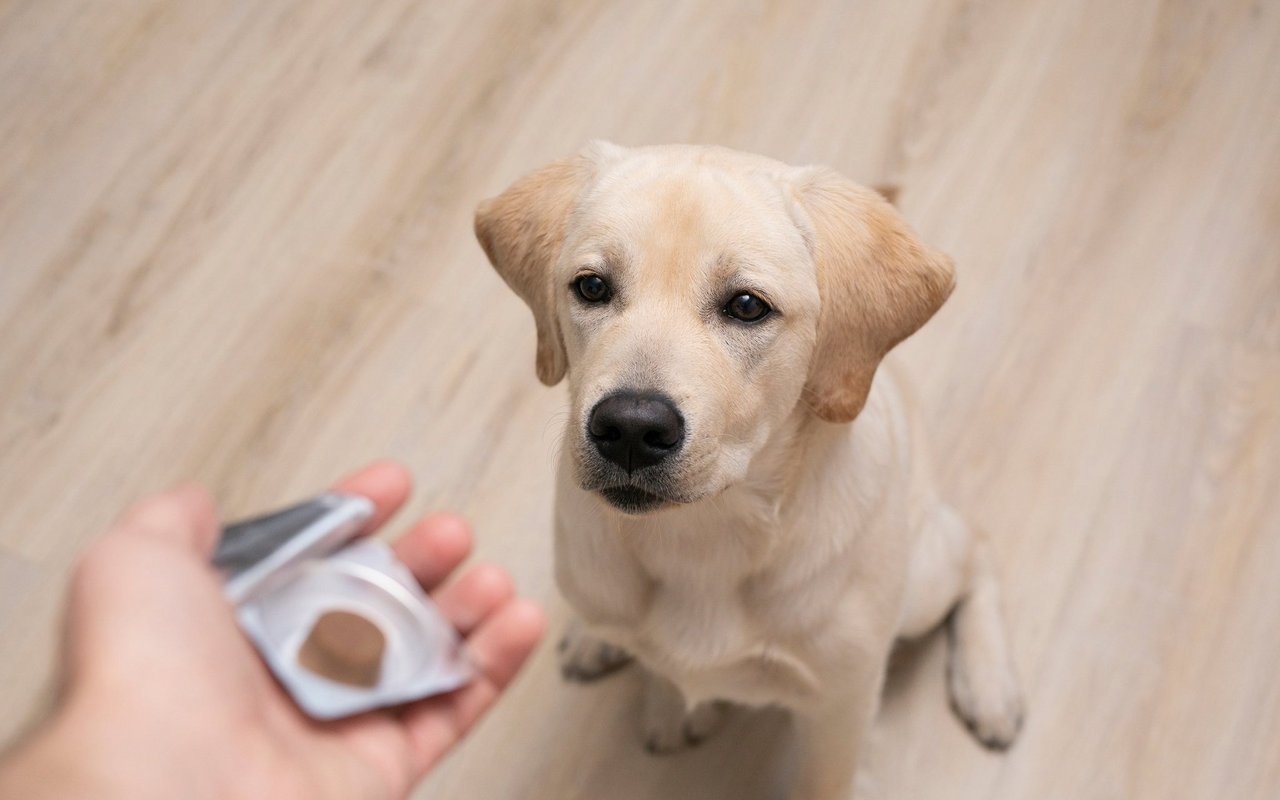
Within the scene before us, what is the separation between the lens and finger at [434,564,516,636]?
1614mm

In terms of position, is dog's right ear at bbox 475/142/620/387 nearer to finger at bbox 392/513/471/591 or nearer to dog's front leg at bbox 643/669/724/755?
finger at bbox 392/513/471/591

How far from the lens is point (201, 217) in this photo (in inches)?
113

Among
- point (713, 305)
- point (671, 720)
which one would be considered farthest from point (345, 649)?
point (671, 720)

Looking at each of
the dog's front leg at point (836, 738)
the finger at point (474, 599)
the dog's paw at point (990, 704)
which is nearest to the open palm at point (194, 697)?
the finger at point (474, 599)

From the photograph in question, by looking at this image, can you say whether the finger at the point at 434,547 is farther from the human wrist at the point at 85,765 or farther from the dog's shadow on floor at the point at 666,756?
the dog's shadow on floor at the point at 666,756

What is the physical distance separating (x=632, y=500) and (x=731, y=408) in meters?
0.19

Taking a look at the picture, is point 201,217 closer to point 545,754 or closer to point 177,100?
point 177,100

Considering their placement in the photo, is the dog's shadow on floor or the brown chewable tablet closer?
the brown chewable tablet

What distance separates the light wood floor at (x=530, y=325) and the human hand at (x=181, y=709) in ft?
2.74

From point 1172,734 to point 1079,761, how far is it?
0.19m

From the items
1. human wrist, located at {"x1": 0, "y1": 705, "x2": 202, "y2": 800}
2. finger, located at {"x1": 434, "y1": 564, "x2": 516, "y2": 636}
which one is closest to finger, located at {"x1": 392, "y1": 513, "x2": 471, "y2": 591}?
finger, located at {"x1": 434, "y1": 564, "x2": 516, "y2": 636}

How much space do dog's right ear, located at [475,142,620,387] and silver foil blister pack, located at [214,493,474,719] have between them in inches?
14.5

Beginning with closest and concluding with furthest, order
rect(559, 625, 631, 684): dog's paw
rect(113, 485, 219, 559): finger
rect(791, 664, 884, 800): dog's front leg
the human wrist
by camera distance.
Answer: the human wrist, rect(113, 485, 219, 559): finger, rect(791, 664, 884, 800): dog's front leg, rect(559, 625, 631, 684): dog's paw

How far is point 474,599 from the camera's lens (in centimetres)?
161
